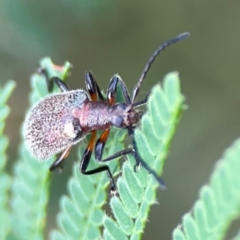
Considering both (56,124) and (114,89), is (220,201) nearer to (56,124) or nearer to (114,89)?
(114,89)

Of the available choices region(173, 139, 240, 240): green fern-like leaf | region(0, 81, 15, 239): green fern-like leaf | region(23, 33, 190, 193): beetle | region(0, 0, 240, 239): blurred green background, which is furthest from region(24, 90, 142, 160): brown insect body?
region(173, 139, 240, 240): green fern-like leaf

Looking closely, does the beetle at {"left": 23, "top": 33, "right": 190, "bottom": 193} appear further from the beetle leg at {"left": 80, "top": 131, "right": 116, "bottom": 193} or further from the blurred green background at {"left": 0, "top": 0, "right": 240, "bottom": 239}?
the blurred green background at {"left": 0, "top": 0, "right": 240, "bottom": 239}

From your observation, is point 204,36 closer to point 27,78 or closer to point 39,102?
point 27,78

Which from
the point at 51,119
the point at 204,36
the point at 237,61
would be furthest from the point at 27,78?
the point at 237,61

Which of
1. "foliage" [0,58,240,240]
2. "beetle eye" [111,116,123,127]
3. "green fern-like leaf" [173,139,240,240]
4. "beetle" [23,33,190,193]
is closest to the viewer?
"green fern-like leaf" [173,139,240,240]

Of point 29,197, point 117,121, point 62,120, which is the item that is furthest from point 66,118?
point 29,197
